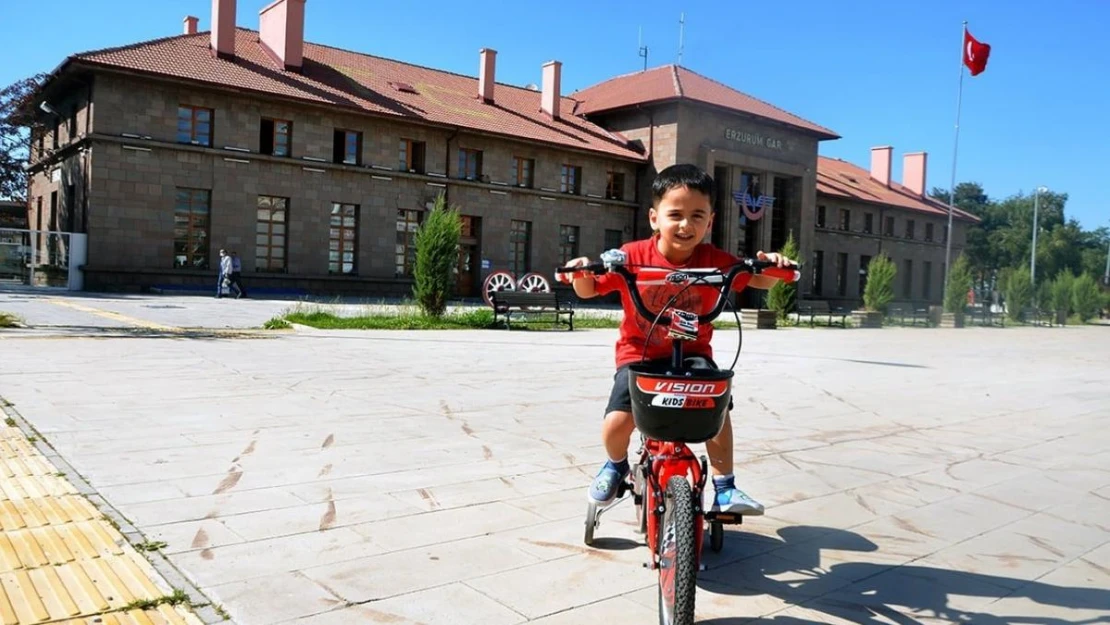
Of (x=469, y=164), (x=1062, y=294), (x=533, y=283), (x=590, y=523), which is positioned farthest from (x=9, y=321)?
(x=1062, y=294)

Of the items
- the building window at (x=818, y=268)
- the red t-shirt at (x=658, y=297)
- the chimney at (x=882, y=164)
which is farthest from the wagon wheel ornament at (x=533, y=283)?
the chimney at (x=882, y=164)

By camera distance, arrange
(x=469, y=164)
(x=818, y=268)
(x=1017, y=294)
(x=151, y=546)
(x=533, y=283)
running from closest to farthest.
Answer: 1. (x=151, y=546)
2. (x=533, y=283)
3. (x=469, y=164)
4. (x=1017, y=294)
5. (x=818, y=268)

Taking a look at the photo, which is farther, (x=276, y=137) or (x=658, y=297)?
(x=276, y=137)

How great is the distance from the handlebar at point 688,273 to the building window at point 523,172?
38004mm

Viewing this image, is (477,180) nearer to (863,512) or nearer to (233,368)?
(233,368)

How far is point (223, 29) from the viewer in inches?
1326

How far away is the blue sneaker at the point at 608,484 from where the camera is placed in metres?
3.84

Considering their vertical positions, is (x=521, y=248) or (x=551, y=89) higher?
(x=551, y=89)

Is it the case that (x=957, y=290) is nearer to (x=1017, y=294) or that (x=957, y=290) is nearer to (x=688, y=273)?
(x=1017, y=294)

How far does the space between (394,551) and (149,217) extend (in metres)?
30.5

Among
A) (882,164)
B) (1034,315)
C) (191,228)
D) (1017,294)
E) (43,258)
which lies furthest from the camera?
(882,164)

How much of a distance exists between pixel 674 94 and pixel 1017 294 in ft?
63.6

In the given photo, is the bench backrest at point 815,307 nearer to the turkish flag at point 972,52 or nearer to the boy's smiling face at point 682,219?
the turkish flag at point 972,52

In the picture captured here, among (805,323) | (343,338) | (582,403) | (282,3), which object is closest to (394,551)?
(582,403)
